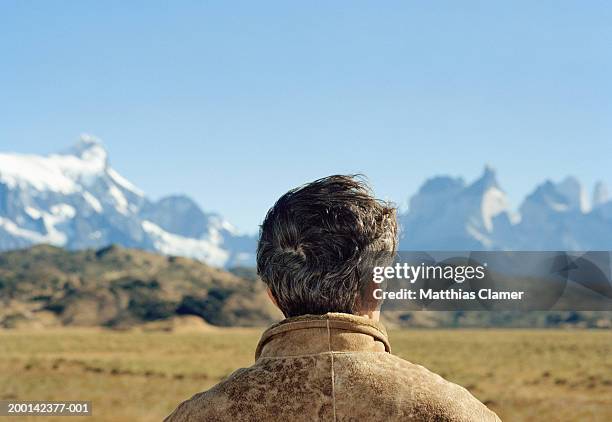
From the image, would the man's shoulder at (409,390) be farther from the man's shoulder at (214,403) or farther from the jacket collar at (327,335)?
the man's shoulder at (214,403)

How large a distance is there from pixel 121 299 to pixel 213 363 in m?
66.9

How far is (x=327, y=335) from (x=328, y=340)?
0.01 meters

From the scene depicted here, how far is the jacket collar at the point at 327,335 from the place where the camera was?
254 cm

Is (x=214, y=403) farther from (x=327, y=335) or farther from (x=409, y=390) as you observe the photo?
(x=409, y=390)

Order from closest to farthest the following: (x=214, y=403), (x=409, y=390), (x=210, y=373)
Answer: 1. (x=409, y=390)
2. (x=214, y=403)
3. (x=210, y=373)

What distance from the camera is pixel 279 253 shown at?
8.84 feet

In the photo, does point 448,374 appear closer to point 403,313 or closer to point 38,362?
point 38,362

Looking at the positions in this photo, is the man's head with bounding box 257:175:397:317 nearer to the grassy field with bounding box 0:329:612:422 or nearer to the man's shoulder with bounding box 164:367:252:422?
the man's shoulder with bounding box 164:367:252:422

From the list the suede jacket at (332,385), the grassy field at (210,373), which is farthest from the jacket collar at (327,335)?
the grassy field at (210,373)

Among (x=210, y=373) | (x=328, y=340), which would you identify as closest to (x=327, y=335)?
(x=328, y=340)

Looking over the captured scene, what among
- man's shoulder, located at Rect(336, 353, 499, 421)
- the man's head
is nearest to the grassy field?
the man's head

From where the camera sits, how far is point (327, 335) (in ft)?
8.35

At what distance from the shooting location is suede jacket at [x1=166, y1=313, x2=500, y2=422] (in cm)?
245

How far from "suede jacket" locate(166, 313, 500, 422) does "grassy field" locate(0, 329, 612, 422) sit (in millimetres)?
23879
